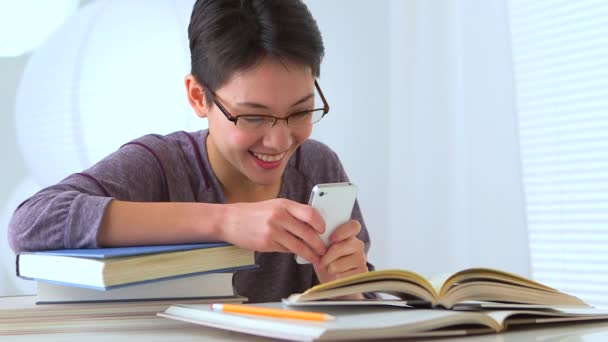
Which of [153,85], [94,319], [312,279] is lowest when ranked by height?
[312,279]

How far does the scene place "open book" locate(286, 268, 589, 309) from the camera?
2.36 feet

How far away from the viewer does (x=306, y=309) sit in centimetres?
74

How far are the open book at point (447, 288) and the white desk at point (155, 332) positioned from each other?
0.14ft

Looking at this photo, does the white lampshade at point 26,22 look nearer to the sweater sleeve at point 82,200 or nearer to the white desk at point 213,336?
the sweater sleeve at point 82,200

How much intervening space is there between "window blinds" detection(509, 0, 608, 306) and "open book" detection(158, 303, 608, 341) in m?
1.68

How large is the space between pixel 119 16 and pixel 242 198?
1.24 m

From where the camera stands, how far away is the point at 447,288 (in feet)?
2.56

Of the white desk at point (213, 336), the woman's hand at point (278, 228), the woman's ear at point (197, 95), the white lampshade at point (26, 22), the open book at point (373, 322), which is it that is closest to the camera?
the open book at point (373, 322)

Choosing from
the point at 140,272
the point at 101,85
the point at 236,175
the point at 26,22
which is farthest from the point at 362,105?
the point at 140,272

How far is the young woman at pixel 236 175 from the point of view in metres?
1.05

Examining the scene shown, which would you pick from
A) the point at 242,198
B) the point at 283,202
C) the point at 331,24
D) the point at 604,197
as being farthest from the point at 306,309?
the point at 331,24

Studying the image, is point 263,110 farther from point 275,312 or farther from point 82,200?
point 275,312

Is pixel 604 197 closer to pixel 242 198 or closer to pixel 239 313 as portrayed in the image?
pixel 242 198

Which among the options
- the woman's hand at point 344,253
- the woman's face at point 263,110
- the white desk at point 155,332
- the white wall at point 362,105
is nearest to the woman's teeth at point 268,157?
the woman's face at point 263,110
